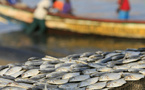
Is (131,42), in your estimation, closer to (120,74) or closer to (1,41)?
(1,41)

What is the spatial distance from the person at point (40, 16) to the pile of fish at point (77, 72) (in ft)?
29.1

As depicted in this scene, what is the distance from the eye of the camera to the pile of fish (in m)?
5.59

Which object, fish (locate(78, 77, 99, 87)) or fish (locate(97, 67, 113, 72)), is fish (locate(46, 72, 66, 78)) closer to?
fish (locate(78, 77, 99, 87))

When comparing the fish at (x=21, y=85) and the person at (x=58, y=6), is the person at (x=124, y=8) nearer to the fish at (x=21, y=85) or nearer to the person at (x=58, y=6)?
the person at (x=58, y=6)

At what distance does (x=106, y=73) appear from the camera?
5863 mm

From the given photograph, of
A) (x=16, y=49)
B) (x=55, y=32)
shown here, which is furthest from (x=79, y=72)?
(x=55, y=32)

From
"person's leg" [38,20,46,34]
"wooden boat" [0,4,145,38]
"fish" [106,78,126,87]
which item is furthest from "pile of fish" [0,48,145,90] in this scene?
"person's leg" [38,20,46,34]

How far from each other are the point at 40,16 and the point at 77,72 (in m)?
10.1

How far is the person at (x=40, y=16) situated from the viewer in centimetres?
1563

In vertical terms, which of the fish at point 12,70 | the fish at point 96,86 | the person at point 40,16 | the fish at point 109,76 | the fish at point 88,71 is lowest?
the fish at point 96,86

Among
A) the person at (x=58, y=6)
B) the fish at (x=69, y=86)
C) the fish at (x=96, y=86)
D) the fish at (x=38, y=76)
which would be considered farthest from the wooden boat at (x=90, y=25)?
Result: the fish at (x=69, y=86)

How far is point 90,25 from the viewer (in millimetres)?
14945

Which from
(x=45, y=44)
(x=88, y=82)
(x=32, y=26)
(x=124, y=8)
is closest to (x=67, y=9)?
(x=32, y=26)

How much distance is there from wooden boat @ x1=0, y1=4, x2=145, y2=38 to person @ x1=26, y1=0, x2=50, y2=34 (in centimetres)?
24
